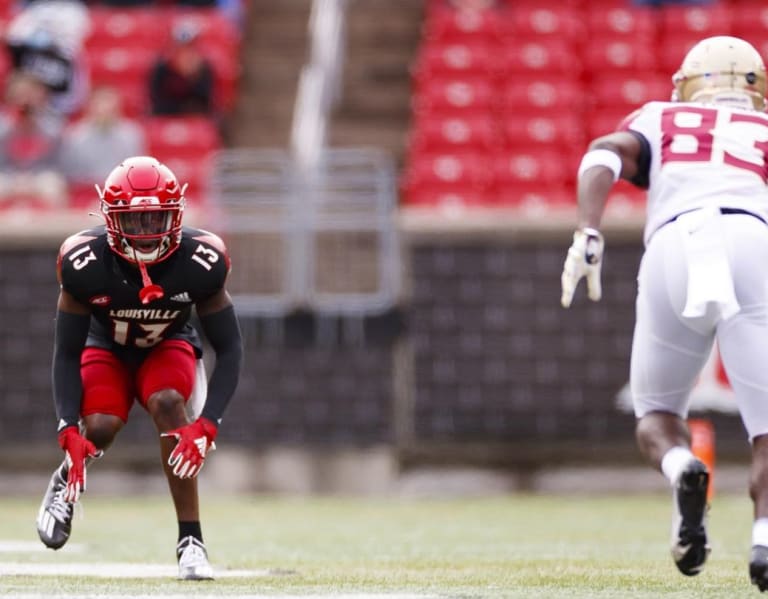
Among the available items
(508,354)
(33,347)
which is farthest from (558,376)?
(33,347)

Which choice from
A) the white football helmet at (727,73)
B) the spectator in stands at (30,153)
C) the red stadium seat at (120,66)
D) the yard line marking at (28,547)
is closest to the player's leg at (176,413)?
the yard line marking at (28,547)

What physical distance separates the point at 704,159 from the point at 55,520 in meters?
2.62

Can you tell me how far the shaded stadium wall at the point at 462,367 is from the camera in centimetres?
1216

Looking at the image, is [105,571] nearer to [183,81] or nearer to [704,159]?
[704,159]

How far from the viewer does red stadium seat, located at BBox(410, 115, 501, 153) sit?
13539 millimetres

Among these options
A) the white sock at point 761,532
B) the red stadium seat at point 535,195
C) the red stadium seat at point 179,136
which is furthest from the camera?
the red stadium seat at point 179,136

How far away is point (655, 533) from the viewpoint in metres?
9.13

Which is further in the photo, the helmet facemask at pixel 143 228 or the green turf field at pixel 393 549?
the helmet facemask at pixel 143 228

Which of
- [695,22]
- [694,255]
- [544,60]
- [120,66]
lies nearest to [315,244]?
[544,60]

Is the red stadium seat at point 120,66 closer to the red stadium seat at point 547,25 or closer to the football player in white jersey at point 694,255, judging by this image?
A: the red stadium seat at point 547,25

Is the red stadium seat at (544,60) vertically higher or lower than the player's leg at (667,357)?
higher

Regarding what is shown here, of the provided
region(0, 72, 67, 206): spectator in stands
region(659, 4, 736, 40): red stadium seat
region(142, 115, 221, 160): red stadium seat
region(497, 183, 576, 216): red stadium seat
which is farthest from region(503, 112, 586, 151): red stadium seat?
region(0, 72, 67, 206): spectator in stands

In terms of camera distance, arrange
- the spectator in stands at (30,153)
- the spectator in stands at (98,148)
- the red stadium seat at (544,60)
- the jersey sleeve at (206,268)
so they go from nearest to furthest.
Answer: the jersey sleeve at (206,268)
the spectator in stands at (30,153)
the spectator in stands at (98,148)
the red stadium seat at (544,60)

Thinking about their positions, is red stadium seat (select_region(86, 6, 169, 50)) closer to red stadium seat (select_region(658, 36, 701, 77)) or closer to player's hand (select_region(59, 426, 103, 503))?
red stadium seat (select_region(658, 36, 701, 77))
